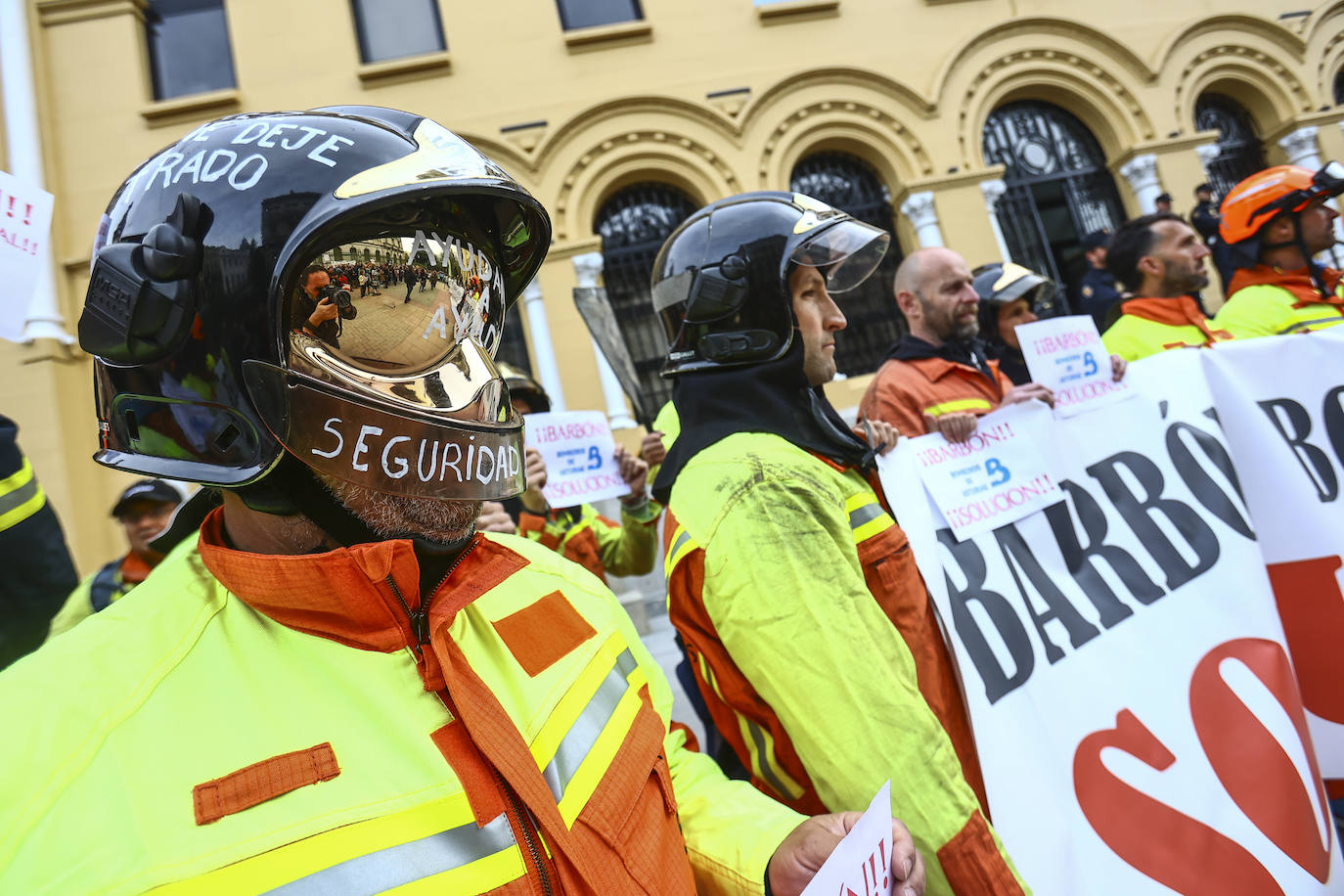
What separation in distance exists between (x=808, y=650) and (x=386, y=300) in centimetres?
96

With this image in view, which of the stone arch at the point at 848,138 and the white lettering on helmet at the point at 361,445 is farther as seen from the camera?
the stone arch at the point at 848,138

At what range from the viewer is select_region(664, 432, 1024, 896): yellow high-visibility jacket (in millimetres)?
1407

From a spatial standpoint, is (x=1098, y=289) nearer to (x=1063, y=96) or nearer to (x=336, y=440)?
(x=1063, y=96)

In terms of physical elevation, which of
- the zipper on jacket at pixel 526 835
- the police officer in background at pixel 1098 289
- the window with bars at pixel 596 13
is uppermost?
the window with bars at pixel 596 13

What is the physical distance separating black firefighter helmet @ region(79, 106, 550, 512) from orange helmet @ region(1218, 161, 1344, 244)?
4.27 m

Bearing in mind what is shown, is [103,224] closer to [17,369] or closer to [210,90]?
[17,369]

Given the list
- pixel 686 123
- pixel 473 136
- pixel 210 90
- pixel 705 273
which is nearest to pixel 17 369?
pixel 210 90

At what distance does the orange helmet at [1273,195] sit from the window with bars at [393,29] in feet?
29.4

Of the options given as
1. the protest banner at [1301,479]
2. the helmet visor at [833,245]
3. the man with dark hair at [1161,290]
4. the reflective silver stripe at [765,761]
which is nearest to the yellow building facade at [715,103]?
the man with dark hair at [1161,290]

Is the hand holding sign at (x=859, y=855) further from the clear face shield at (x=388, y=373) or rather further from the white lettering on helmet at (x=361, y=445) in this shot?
the white lettering on helmet at (x=361, y=445)

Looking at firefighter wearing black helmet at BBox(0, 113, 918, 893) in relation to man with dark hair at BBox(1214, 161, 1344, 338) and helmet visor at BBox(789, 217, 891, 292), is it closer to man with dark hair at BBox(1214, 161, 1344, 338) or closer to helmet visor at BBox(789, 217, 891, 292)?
helmet visor at BBox(789, 217, 891, 292)

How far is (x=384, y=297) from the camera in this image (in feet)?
3.57

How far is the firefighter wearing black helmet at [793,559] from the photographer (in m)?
1.42

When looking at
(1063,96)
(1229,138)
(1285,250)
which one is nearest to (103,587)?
(1285,250)
